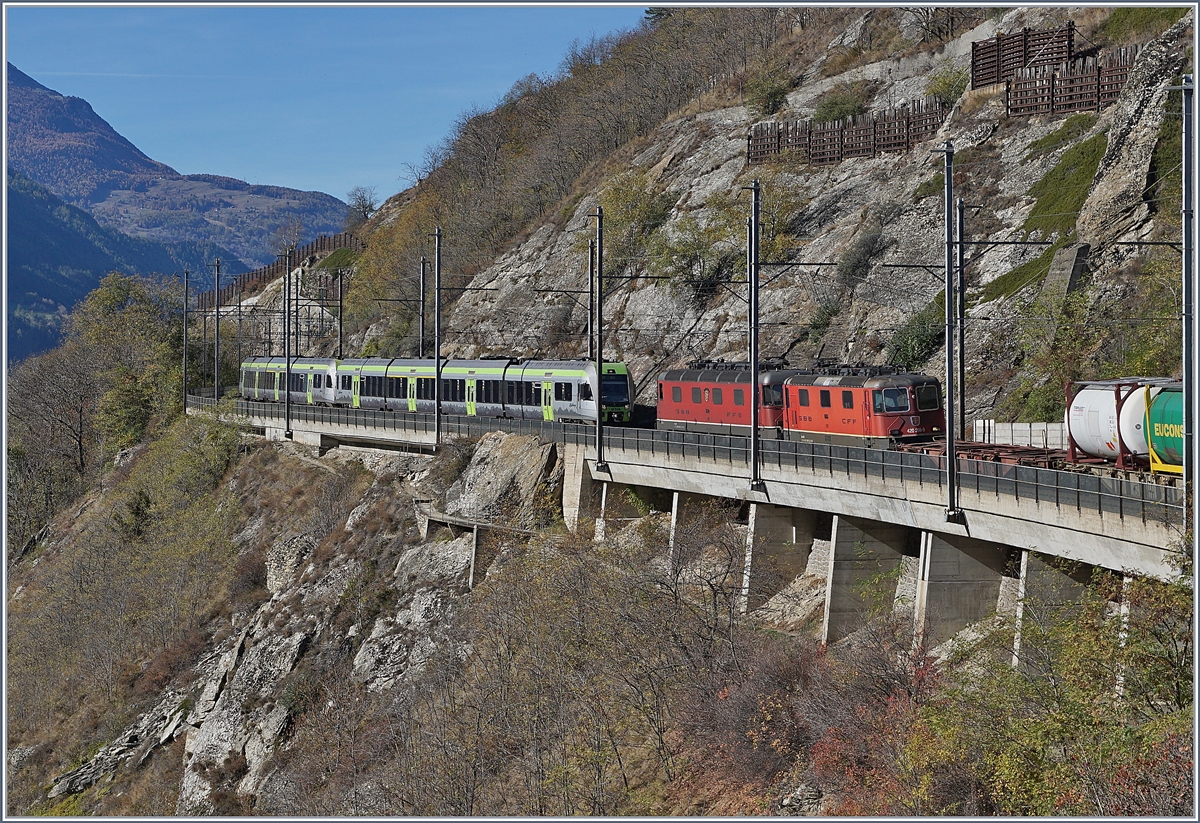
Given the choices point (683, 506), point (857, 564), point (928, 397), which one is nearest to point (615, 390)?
point (683, 506)

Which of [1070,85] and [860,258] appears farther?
[1070,85]

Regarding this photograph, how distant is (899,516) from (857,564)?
2.69 meters

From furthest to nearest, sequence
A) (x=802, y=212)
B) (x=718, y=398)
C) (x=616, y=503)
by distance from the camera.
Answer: (x=802, y=212)
(x=718, y=398)
(x=616, y=503)

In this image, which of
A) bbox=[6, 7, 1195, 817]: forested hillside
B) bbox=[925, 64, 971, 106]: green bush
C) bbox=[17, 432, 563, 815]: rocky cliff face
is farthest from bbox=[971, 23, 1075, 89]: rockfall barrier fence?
bbox=[17, 432, 563, 815]: rocky cliff face

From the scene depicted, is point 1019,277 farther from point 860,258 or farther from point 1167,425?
point 1167,425

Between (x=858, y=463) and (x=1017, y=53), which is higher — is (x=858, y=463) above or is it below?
below

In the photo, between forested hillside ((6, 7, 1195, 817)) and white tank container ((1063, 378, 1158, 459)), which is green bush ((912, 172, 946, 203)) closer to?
forested hillside ((6, 7, 1195, 817))

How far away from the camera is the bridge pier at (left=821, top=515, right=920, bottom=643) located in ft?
97.1

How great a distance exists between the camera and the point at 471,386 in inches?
1991

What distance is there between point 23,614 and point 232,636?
20.5m

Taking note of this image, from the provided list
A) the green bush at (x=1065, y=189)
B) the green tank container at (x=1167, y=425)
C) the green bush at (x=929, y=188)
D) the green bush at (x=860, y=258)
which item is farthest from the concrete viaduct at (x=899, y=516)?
the green bush at (x=929, y=188)


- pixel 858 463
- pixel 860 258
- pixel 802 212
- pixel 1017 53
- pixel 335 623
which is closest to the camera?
pixel 858 463

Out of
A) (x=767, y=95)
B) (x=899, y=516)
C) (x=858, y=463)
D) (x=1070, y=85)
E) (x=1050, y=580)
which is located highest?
(x=767, y=95)

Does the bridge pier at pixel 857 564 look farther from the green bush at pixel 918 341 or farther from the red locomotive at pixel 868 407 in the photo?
the green bush at pixel 918 341
